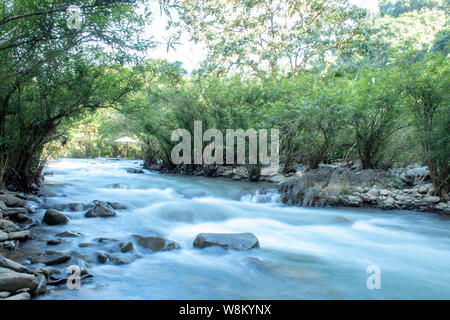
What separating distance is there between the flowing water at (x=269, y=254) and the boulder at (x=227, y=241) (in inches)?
4.8

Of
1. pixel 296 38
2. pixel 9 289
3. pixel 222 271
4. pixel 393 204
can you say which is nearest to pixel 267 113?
pixel 393 204

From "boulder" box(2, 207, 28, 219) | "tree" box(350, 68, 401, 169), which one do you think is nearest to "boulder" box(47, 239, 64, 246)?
"boulder" box(2, 207, 28, 219)

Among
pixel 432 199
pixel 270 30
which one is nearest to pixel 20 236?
pixel 432 199

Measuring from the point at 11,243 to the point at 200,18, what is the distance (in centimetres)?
1546

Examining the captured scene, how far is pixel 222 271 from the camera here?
4.05m

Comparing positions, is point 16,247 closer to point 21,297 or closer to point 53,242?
point 53,242

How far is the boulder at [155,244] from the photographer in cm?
473

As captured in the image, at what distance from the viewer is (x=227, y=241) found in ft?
16.1

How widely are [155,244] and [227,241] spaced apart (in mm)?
1181

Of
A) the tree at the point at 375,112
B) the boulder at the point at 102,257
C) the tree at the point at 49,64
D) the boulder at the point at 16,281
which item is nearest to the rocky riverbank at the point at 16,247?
the boulder at the point at 16,281

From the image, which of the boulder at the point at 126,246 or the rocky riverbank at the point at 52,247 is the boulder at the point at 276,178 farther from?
the boulder at the point at 126,246

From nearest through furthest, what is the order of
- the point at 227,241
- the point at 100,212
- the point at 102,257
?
1. the point at 102,257
2. the point at 227,241
3. the point at 100,212

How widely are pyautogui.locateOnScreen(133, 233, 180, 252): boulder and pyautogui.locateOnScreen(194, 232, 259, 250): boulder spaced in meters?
0.42
